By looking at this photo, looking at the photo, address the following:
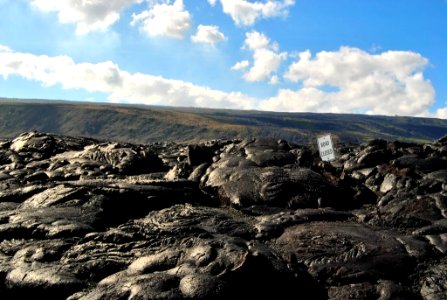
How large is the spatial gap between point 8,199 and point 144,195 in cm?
677

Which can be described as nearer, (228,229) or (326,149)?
(228,229)

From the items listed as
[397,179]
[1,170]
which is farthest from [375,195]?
[1,170]

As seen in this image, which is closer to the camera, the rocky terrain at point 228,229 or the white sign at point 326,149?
the rocky terrain at point 228,229

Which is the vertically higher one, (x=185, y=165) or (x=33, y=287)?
(x=185, y=165)

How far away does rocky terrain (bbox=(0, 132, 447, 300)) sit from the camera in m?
14.8

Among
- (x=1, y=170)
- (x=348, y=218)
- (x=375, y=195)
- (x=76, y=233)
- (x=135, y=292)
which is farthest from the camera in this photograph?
(x=1, y=170)

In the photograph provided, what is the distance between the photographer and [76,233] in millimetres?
18578

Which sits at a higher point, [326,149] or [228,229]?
[326,149]

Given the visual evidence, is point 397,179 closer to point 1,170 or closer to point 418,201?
point 418,201

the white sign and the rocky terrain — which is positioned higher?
the white sign

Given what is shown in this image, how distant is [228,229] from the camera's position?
64.6 feet

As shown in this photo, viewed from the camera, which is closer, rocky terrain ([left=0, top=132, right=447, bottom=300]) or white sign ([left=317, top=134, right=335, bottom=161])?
rocky terrain ([left=0, top=132, right=447, bottom=300])

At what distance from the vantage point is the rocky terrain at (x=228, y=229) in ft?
48.4

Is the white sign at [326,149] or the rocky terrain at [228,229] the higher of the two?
the white sign at [326,149]
